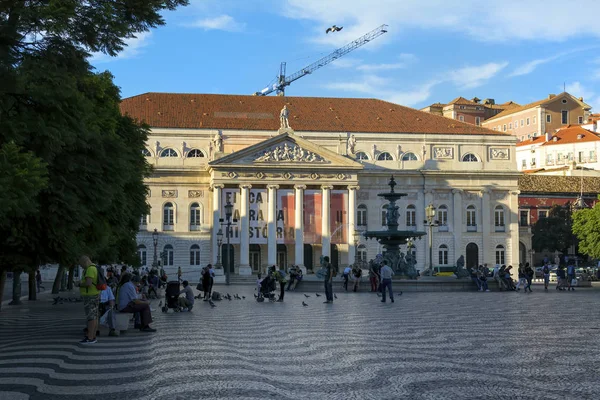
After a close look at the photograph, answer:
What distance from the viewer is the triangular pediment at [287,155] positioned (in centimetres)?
7362

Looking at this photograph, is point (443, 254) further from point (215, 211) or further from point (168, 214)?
point (168, 214)

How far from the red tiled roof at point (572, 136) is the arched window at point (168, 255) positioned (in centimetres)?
5476

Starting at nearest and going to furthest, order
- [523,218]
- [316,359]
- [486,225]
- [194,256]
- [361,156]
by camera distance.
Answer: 1. [316,359]
2. [194,256]
3. [361,156]
4. [486,225]
5. [523,218]

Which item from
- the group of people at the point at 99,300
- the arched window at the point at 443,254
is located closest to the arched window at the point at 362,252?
the arched window at the point at 443,254

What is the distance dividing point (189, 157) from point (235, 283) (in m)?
15.5

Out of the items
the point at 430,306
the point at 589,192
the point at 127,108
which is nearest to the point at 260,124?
the point at 127,108

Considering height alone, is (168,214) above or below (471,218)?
above

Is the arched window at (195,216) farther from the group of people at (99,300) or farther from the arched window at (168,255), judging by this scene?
the group of people at (99,300)

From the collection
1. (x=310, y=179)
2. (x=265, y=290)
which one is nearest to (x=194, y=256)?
(x=310, y=179)

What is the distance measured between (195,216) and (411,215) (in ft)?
61.7

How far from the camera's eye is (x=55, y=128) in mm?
15484

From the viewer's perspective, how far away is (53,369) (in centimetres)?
1219

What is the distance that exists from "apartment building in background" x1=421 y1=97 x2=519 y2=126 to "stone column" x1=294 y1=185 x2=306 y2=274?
5741cm

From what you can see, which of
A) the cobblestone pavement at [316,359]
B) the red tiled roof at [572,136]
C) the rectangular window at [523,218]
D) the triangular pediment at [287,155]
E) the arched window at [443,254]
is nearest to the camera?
the cobblestone pavement at [316,359]
